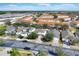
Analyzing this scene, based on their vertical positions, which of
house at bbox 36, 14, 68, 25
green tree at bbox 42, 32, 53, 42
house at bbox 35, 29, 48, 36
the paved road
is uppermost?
house at bbox 36, 14, 68, 25

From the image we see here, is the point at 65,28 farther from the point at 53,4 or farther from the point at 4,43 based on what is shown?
the point at 4,43

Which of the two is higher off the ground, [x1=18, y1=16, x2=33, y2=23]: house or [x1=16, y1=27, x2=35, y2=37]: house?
[x1=18, y1=16, x2=33, y2=23]: house

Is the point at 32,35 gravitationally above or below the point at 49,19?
below

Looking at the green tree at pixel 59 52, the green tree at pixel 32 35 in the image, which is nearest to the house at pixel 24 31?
the green tree at pixel 32 35

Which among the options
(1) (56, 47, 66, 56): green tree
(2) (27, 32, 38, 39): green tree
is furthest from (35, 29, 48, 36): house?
(1) (56, 47, 66, 56): green tree

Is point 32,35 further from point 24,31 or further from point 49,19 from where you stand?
point 49,19

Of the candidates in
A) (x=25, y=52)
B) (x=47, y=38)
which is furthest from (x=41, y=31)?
(x=25, y=52)

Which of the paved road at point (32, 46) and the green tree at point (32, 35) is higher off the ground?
the green tree at point (32, 35)

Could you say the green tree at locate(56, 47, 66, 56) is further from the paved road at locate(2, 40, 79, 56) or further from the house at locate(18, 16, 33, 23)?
the house at locate(18, 16, 33, 23)

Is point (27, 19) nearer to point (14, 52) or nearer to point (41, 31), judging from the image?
point (41, 31)

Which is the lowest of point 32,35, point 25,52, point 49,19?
point 25,52

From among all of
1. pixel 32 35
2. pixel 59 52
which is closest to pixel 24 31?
pixel 32 35

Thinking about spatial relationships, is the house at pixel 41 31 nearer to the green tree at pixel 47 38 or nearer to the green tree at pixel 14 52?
the green tree at pixel 47 38
